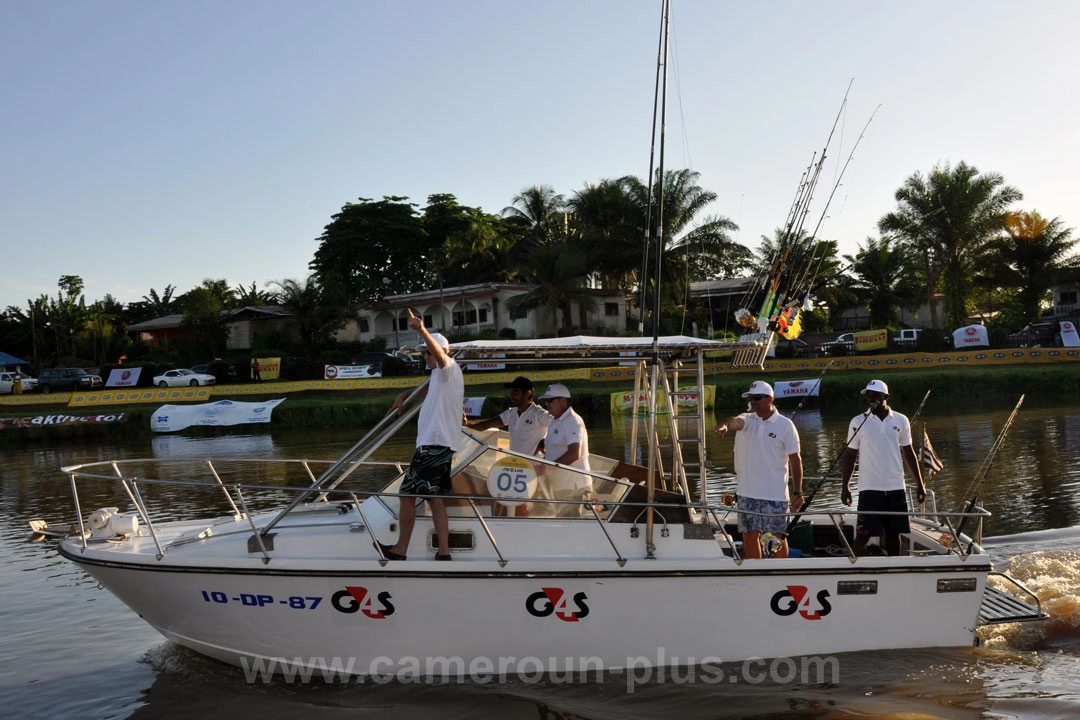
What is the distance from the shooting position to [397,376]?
37.8m

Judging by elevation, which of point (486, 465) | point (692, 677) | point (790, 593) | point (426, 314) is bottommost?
point (692, 677)

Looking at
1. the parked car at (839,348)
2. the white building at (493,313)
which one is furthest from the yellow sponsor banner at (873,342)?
the white building at (493,313)

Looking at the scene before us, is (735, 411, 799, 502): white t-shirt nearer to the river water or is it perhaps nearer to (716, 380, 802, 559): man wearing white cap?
(716, 380, 802, 559): man wearing white cap

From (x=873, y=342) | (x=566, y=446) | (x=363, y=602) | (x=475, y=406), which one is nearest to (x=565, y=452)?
(x=566, y=446)

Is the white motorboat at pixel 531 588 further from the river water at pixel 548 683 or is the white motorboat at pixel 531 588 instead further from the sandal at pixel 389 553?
the river water at pixel 548 683

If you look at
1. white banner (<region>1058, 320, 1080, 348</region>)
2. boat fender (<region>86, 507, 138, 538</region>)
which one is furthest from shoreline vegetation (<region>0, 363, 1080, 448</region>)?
boat fender (<region>86, 507, 138, 538</region>)

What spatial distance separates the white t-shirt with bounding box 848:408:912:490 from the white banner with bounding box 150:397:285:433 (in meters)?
25.3

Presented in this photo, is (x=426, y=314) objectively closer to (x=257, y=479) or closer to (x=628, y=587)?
(x=257, y=479)

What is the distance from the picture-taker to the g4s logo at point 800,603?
20.8 feet

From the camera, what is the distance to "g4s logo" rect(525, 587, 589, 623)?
625 cm

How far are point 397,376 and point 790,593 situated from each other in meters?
32.4

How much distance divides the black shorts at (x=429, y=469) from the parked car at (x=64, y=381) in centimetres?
3978

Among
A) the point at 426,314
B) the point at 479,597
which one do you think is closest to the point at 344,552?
the point at 479,597

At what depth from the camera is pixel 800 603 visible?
6.36 metres
